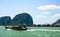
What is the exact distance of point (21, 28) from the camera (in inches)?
4931

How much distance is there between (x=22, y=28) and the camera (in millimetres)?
125062

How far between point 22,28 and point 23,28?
713mm

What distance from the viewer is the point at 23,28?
12544cm

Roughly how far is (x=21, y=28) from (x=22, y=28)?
0.65 metres

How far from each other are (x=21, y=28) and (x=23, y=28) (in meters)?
1.25
